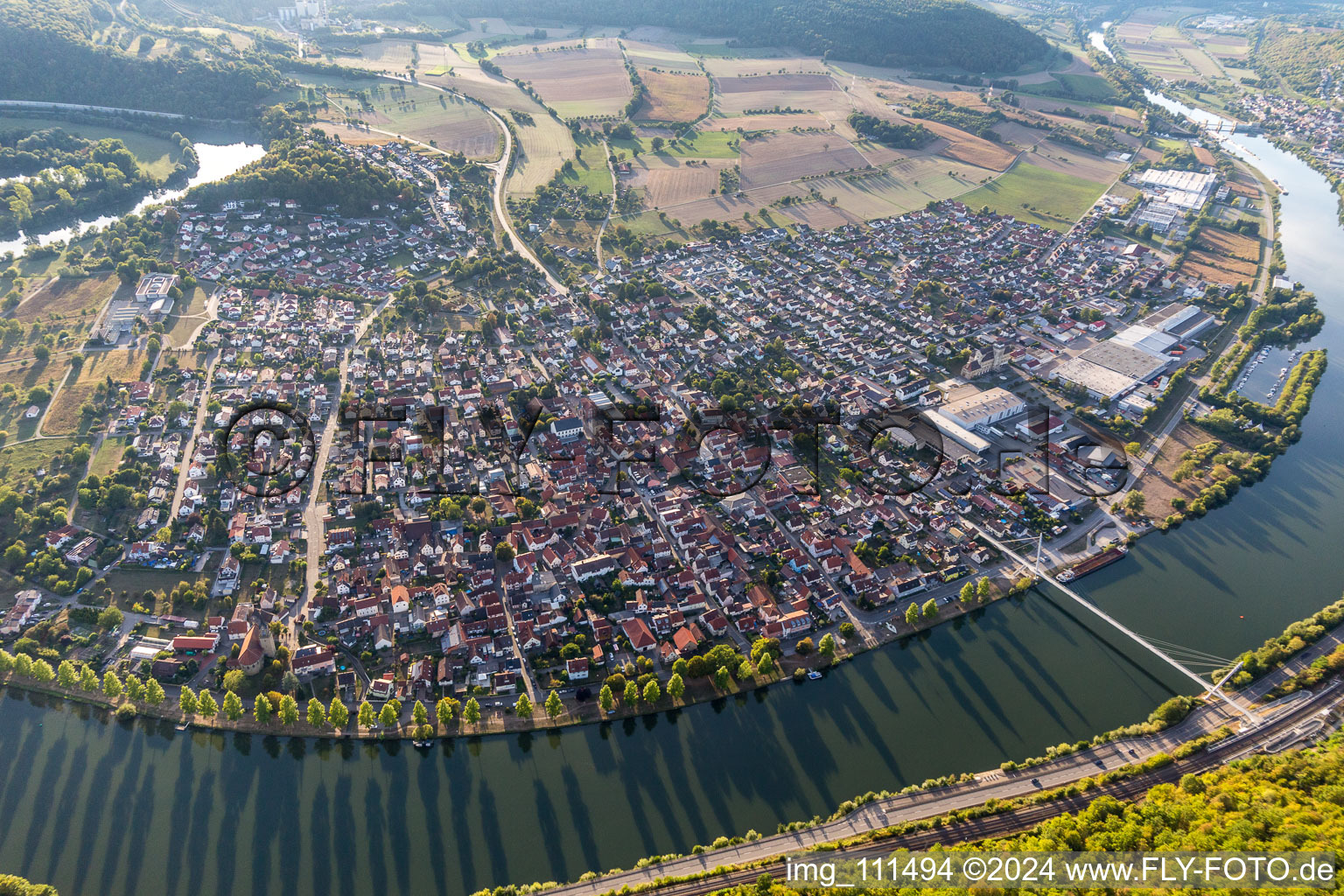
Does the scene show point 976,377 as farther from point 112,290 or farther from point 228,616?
point 112,290

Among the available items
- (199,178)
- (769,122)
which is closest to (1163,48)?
(769,122)

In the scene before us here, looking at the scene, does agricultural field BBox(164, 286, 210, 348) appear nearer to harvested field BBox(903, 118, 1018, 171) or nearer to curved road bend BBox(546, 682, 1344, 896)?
curved road bend BBox(546, 682, 1344, 896)

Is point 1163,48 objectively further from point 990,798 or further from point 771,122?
point 990,798

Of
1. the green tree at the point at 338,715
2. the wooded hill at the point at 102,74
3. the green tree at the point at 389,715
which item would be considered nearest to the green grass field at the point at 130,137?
the wooded hill at the point at 102,74

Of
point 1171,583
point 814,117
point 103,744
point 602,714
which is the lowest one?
point 103,744

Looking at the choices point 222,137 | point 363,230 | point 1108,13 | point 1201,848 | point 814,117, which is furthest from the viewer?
point 1108,13

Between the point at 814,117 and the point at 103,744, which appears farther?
the point at 814,117

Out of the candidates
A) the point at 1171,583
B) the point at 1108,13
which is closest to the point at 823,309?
the point at 1171,583
